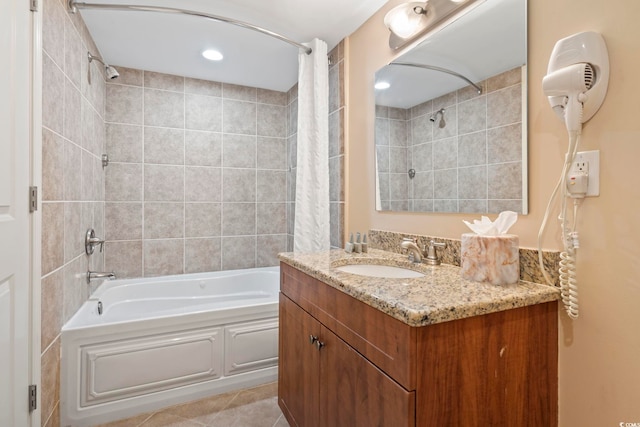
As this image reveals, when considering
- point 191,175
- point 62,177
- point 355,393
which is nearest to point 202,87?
point 191,175

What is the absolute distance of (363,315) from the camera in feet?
3.15

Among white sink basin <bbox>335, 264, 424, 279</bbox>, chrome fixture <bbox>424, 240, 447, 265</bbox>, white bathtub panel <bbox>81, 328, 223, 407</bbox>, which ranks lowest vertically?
white bathtub panel <bbox>81, 328, 223, 407</bbox>

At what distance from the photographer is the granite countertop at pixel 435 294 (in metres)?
0.78

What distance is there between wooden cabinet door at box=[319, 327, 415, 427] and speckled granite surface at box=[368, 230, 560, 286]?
1.96ft

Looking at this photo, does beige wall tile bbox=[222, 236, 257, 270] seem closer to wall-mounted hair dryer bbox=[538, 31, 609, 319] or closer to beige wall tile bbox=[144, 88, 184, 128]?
beige wall tile bbox=[144, 88, 184, 128]

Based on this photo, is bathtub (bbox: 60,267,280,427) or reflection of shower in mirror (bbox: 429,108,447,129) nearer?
reflection of shower in mirror (bbox: 429,108,447,129)

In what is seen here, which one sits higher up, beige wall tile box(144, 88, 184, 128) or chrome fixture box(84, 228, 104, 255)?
beige wall tile box(144, 88, 184, 128)

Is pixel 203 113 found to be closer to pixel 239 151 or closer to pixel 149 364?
pixel 239 151

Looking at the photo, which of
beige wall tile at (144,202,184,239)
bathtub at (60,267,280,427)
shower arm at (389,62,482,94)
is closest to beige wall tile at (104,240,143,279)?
beige wall tile at (144,202,184,239)

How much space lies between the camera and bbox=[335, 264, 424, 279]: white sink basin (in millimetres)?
1409

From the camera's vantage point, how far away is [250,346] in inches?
80.2

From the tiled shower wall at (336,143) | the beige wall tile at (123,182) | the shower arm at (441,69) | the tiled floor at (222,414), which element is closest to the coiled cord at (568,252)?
the shower arm at (441,69)

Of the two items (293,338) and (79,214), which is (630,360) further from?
(79,214)

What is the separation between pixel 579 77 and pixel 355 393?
1.13m
